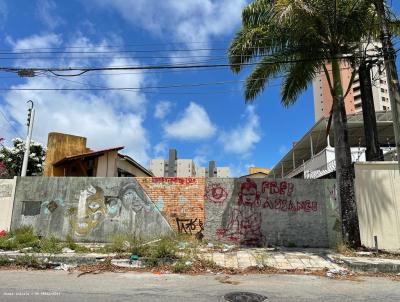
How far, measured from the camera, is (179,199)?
13664 millimetres

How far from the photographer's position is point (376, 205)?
12.5 meters

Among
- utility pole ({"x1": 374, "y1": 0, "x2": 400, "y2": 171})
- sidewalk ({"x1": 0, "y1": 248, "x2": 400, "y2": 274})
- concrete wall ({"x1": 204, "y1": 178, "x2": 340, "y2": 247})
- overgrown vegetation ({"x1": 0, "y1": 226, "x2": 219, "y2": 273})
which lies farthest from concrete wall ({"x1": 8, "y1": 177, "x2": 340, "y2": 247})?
utility pole ({"x1": 374, "y1": 0, "x2": 400, "y2": 171})

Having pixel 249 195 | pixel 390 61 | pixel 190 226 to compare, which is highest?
pixel 390 61

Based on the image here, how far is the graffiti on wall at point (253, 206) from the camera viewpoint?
13.3 m

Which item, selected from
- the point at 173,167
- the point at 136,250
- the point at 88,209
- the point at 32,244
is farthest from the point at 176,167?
→ the point at 136,250

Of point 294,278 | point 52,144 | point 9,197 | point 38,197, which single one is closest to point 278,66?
point 294,278

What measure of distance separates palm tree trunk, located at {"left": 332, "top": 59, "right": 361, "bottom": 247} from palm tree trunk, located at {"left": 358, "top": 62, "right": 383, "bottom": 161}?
7.70ft

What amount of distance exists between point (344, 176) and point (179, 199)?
5421mm

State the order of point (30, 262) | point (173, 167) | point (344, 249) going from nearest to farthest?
1. point (30, 262)
2. point (344, 249)
3. point (173, 167)

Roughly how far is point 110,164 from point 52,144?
3413 mm

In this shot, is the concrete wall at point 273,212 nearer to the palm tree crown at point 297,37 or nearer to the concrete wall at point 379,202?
the concrete wall at point 379,202

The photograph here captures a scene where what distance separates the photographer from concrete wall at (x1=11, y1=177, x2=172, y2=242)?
1364 cm

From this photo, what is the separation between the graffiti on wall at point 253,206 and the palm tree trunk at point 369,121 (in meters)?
2.88

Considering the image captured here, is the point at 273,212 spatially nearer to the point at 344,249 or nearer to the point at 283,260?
the point at 344,249
